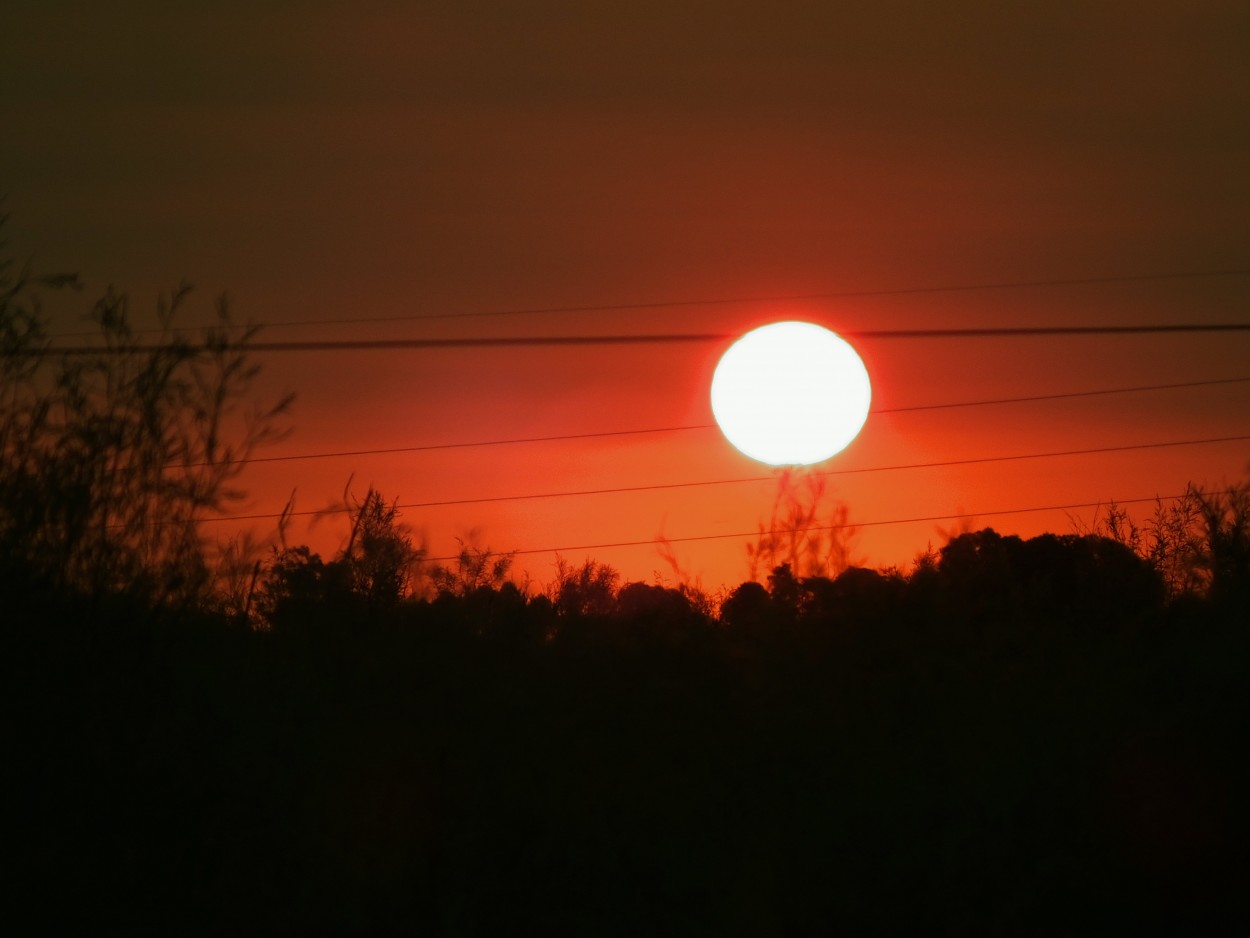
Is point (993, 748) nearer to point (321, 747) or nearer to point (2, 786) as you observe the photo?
point (321, 747)

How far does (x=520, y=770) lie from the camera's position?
9734 mm

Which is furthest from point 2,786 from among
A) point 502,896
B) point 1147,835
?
point 1147,835

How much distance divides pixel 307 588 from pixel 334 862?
4.80 m

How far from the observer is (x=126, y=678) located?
8.92 metres

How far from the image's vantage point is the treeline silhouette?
8.24 m

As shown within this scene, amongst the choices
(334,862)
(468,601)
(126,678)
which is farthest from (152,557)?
(468,601)

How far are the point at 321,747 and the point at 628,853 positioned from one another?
2363mm

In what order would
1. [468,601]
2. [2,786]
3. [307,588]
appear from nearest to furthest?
[2,786], [307,588], [468,601]

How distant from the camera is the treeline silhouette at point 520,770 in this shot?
8.24 m

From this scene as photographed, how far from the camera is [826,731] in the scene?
10352 mm

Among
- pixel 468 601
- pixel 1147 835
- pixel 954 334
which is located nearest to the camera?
pixel 1147 835

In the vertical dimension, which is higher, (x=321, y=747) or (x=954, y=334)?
(x=954, y=334)

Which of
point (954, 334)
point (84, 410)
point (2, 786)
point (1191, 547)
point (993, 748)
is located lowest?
point (2, 786)

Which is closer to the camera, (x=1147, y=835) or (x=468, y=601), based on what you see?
(x=1147, y=835)
